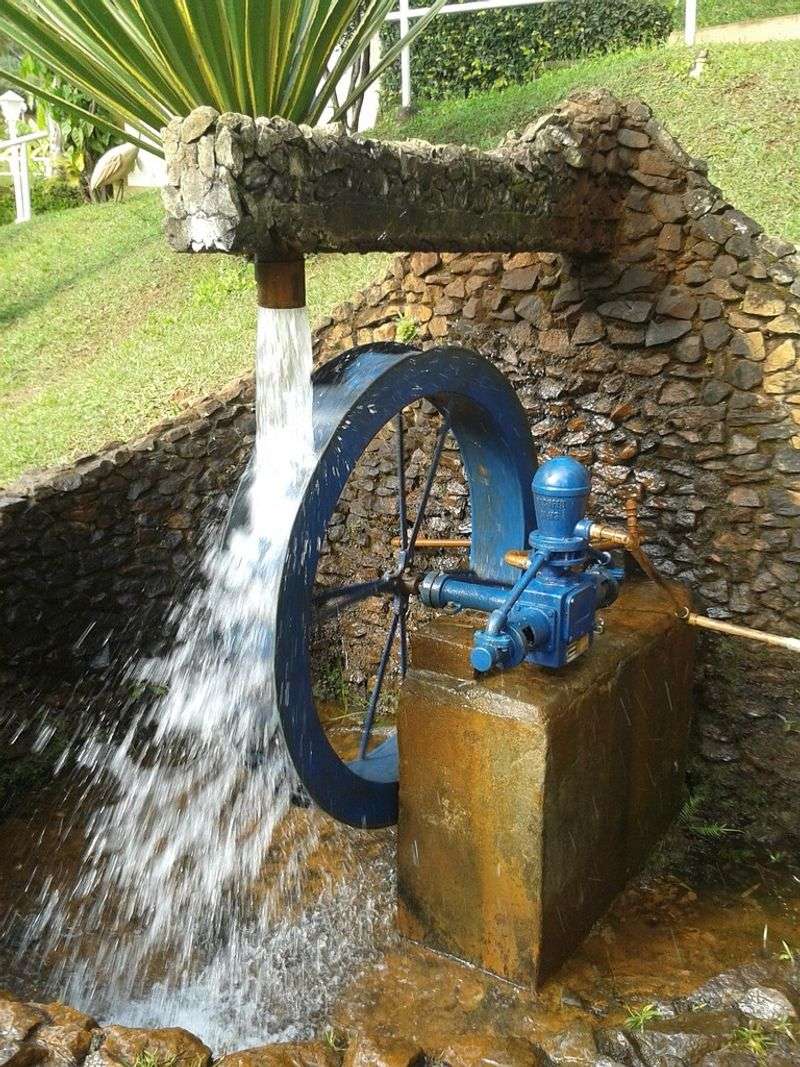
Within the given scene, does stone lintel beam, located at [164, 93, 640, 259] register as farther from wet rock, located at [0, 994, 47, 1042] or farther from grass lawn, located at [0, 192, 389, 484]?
grass lawn, located at [0, 192, 389, 484]

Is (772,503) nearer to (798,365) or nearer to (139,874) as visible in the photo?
(798,365)

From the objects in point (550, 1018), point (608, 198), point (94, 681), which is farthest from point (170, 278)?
point (550, 1018)

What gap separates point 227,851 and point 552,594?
6.62ft

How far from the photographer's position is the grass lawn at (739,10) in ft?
30.9

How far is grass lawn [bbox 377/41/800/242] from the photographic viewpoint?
530cm

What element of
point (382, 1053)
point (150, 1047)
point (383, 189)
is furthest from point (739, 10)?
point (150, 1047)

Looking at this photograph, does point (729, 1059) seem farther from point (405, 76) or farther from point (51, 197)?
point (51, 197)

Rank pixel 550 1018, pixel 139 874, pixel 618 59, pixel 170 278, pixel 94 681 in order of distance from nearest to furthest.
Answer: pixel 550 1018 → pixel 139 874 → pixel 94 681 → pixel 170 278 → pixel 618 59

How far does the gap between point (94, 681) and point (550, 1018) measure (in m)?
2.71

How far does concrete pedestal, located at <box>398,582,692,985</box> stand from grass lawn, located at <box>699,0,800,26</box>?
8163mm

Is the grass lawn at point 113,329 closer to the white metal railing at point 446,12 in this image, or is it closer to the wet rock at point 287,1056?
the white metal railing at point 446,12

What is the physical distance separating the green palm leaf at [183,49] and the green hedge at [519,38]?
266 inches

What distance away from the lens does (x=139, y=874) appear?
4.07 metres

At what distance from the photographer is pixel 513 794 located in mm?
2986
